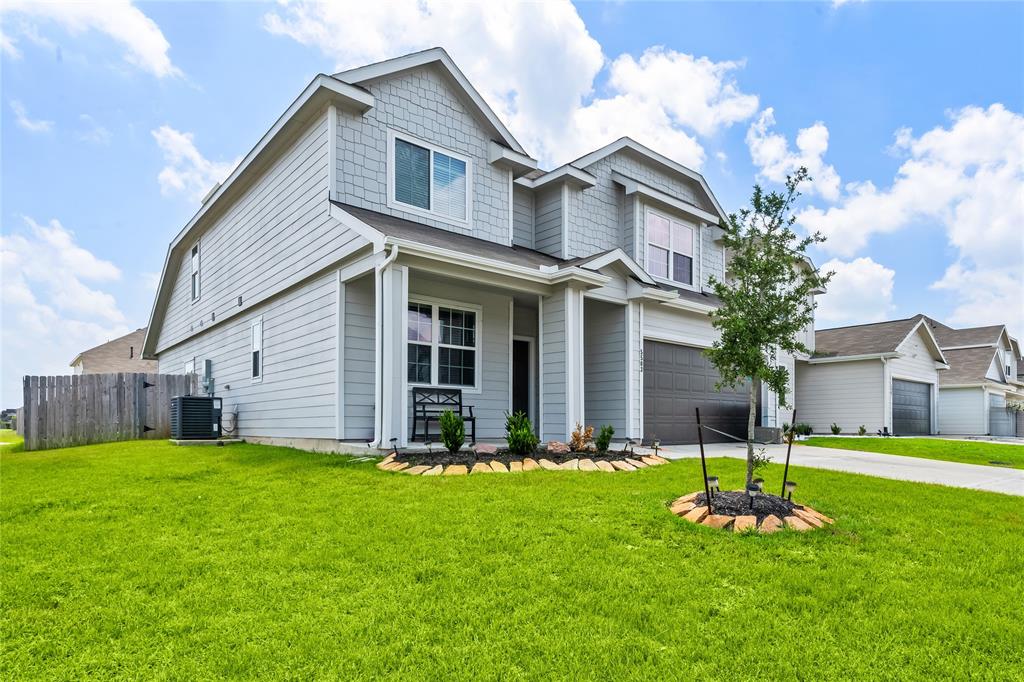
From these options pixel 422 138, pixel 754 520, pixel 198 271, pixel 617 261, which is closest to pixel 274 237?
pixel 422 138

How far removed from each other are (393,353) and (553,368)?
3.36 meters

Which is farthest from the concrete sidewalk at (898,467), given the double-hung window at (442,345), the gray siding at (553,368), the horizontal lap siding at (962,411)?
the horizontal lap siding at (962,411)

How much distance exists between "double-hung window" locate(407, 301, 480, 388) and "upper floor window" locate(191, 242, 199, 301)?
9.18 meters

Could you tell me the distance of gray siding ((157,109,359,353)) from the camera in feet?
32.1

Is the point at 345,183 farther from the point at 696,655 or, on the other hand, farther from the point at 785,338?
the point at 696,655

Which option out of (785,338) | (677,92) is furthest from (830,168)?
(785,338)

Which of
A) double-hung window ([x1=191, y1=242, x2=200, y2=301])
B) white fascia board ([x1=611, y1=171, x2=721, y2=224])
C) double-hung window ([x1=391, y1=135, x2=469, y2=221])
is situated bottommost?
double-hung window ([x1=191, y1=242, x2=200, y2=301])

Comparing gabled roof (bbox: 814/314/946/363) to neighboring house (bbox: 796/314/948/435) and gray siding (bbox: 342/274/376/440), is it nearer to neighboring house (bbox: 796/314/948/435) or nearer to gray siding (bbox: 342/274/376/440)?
neighboring house (bbox: 796/314/948/435)

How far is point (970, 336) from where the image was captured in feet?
92.6

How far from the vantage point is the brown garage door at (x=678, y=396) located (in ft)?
39.5

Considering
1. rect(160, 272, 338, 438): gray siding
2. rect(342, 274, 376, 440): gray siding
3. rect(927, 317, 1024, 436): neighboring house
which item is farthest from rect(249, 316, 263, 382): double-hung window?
rect(927, 317, 1024, 436): neighboring house

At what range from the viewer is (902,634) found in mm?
2873

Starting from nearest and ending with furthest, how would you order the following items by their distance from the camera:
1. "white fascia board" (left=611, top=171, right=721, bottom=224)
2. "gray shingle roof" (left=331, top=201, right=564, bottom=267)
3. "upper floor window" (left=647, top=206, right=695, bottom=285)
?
"gray shingle roof" (left=331, top=201, right=564, bottom=267) < "white fascia board" (left=611, top=171, right=721, bottom=224) < "upper floor window" (left=647, top=206, right=695, bottom=285)

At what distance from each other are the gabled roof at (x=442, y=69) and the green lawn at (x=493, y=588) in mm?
7272
